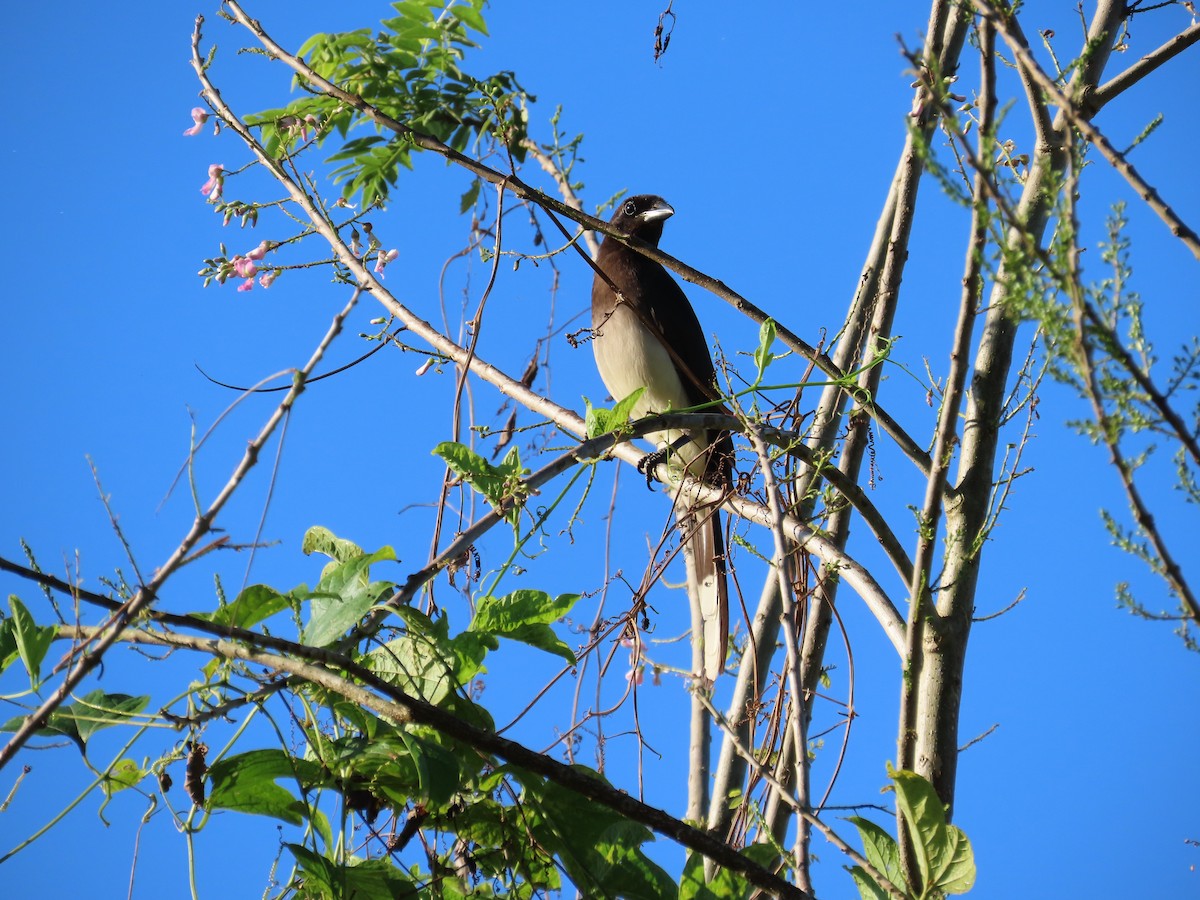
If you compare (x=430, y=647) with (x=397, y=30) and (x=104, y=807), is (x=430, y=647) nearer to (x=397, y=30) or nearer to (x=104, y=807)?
(x=104, y=807)

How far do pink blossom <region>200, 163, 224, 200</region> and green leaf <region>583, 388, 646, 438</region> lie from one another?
1.41m

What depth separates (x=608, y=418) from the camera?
7.35 feet

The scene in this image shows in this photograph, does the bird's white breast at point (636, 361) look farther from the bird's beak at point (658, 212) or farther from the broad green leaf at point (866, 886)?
the broad green leaf at point (866, 886)

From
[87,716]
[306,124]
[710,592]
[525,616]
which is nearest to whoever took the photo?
[87,716]

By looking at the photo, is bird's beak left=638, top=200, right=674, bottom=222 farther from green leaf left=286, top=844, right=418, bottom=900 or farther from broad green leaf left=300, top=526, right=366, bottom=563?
green leaf left=286, top=844, right=418, bottom=900

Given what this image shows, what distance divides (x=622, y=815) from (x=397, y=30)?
254 cm

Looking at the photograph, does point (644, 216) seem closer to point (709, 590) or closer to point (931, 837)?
point (709, 590)

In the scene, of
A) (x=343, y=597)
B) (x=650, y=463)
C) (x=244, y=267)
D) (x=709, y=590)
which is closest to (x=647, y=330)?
(x=650, y=463)

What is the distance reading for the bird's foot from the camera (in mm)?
3746

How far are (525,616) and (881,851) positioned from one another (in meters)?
0.65

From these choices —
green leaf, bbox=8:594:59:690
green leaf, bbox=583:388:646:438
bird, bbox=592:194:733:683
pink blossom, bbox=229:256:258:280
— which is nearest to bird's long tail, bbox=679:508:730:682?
bird, bbox=592:194:733:683

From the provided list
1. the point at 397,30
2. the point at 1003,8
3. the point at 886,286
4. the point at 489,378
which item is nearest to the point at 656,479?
the point at 489,378

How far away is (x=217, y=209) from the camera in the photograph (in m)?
3.00

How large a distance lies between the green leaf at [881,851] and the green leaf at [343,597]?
31.7 inches
